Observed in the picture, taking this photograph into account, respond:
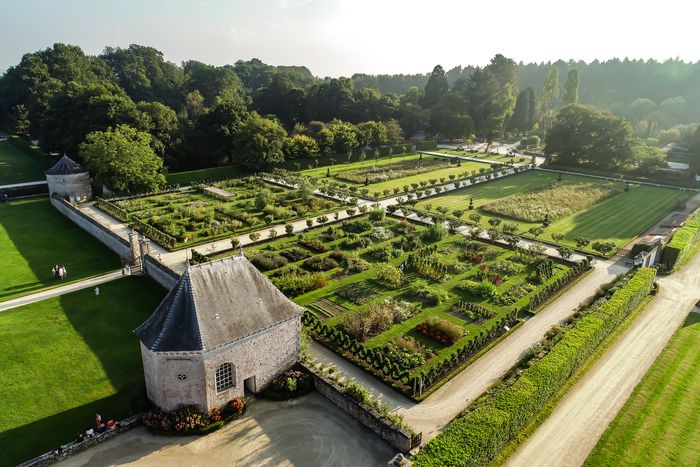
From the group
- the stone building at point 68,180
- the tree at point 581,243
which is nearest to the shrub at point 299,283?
the tree at point 581,243

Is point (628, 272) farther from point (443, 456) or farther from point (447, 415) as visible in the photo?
point (443, 456)

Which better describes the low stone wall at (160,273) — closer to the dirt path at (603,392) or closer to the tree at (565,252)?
the dirt path at (603,392)

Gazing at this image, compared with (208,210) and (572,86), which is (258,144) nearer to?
(208,210)

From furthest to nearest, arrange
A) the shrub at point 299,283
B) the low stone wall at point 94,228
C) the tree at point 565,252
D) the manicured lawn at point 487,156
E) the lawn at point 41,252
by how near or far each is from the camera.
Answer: the manicured lawn at point 487,156 < the low stone wall at point 94,228 < the tree at point 565,252 < the lawn at point 41,252 < the shrub at point 299,283

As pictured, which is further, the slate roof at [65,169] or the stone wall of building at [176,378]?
the slate roof at [65,169]

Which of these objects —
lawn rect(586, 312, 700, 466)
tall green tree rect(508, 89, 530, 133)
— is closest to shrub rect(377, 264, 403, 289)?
lawn rect(586, 312, 700, 466)

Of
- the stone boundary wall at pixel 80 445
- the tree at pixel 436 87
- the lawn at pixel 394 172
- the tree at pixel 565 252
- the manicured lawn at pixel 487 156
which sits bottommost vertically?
the stone boundary wall at pixel 80 445

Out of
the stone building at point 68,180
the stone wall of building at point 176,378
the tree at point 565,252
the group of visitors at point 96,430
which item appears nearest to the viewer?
the group of visitors at point 96,430
